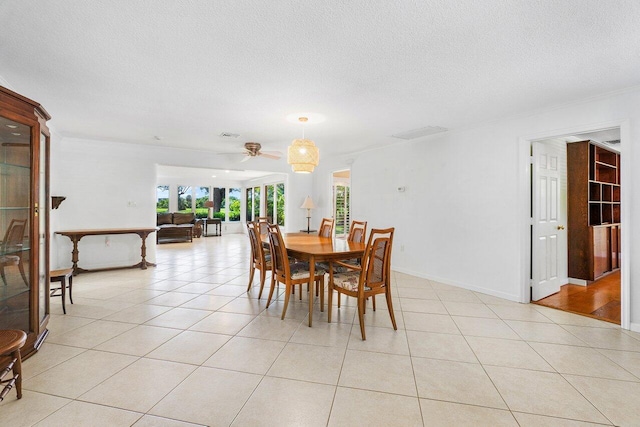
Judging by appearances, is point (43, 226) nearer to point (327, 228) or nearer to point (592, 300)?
point (327, 228)

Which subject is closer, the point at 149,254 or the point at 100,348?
the point at 100,348

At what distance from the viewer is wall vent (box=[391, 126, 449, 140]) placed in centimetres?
445

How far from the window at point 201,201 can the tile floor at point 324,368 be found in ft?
28.4

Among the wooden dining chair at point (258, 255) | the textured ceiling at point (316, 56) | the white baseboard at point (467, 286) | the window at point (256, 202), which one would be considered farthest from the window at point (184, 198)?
the white baseboard at point (467, 286)

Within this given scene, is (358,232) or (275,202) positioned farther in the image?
(275,202)

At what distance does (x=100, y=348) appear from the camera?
99.2 inches

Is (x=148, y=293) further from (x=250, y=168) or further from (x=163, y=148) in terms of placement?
(x=250, y=168)

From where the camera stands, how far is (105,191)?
562cm

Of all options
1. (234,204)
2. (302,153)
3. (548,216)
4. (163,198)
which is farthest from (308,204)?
(163,198)

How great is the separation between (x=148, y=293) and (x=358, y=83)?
375 cm

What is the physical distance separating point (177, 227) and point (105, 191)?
458 cm

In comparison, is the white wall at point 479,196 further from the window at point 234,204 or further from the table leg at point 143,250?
the window at point 234,204

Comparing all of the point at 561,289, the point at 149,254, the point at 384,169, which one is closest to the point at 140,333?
the point at 149,254

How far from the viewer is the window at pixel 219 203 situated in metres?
12.5
